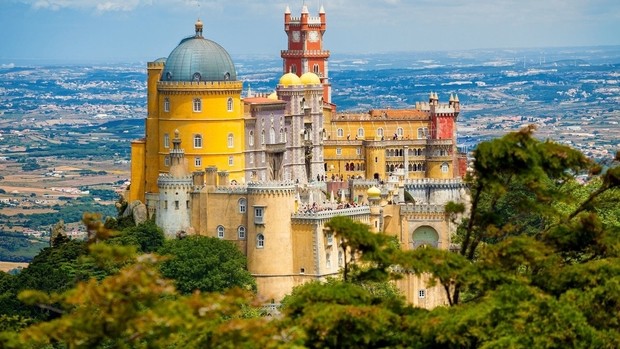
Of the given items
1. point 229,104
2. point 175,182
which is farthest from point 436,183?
point 175,182

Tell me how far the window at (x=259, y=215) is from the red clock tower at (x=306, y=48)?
1534 inches

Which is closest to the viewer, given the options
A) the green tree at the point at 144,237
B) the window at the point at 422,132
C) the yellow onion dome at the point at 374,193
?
the green tree at the point at 144,237

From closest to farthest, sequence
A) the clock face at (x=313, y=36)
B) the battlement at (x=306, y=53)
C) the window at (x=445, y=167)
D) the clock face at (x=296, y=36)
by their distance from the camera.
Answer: the window at (x=445, y=167) < the battlement at (x=306, y=53) < the clock face at (x=313, y=36) < the clock face at (x=296, y=36)

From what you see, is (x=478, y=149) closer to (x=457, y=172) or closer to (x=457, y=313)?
(x=457, y=313)

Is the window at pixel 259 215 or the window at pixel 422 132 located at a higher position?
the window at pixel 422 132

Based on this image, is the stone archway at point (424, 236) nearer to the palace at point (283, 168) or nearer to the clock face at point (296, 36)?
the palace at point (283, 168)

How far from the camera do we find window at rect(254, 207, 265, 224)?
357 feet

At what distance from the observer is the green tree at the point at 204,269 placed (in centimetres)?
10606

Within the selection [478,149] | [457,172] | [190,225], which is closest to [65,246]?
[190,225]

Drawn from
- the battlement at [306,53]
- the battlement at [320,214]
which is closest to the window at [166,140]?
the battlement at [320,214]

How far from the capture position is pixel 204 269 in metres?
106

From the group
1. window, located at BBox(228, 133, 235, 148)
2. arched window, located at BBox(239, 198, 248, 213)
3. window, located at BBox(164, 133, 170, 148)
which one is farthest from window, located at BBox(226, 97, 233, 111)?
arched window, located at BBox(239, 198, 248, 213)

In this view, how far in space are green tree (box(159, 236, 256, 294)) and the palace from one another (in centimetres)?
202

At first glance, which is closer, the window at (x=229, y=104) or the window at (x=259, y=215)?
the window at (x=259, y=215)
